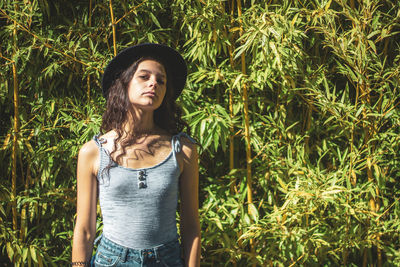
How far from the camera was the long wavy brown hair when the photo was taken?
4.61 ft

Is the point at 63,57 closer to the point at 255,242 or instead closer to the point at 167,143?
the point at 167,143

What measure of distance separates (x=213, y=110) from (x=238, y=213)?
0.60 meters

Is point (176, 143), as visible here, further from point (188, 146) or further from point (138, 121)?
point (138, 121)

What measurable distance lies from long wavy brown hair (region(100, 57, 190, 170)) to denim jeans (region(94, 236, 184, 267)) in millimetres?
288

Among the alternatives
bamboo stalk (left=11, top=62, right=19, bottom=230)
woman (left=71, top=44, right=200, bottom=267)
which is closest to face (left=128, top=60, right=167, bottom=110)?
woman (left=71, top=44, right=200, bottom=267)

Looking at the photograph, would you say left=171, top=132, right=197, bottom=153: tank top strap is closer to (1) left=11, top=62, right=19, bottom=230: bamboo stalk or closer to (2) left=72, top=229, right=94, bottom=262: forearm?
(2) left=72, top=229, right=94, bottom=262: forearm

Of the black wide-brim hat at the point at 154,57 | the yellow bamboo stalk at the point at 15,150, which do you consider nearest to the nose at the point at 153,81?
the black wide-brim hat at the point at 154,57

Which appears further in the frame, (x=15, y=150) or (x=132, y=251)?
(x=15, y=150)

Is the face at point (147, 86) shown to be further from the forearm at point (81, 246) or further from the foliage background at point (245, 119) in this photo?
the foliage background at point (245, 119)

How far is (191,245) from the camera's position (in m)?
1.42

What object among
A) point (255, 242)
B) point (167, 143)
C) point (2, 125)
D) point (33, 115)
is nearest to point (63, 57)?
point (33, 115)

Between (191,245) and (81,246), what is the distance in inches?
15.1

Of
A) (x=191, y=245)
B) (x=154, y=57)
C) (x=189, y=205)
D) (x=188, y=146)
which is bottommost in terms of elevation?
(x=191, y=245)

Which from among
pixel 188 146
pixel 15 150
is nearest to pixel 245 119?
pixel 188 146
